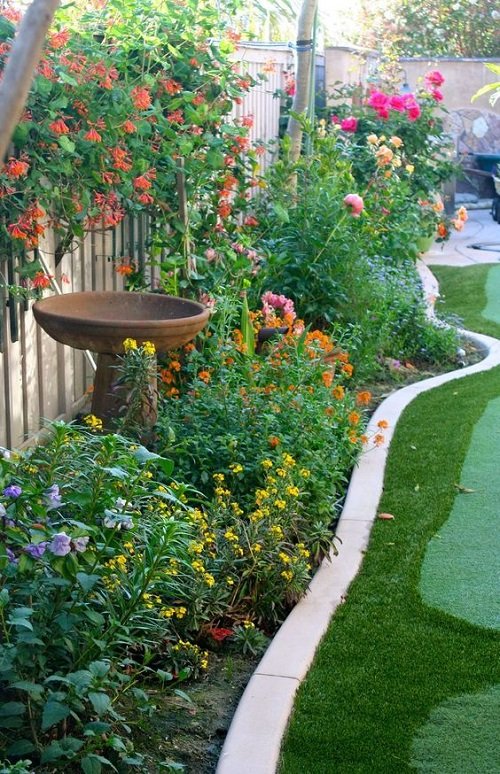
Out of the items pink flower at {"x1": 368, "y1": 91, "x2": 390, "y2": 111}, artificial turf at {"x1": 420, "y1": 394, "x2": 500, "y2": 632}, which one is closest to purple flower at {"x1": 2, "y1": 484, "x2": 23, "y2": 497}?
artificial turf at {"x1": 420, "y1": 394, "x2": 500, "y2": 632}

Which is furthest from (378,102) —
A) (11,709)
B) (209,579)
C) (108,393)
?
(11,709)

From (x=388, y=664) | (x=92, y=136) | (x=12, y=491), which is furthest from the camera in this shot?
(x=92, y=136)

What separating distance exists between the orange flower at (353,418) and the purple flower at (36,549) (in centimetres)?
272

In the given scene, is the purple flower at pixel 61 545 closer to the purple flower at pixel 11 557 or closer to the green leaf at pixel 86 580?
the green leaf at pixel 86 580

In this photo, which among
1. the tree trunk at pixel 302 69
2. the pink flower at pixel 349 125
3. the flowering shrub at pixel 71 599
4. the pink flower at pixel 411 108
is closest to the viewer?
the flowering shrub at pixel 71 599

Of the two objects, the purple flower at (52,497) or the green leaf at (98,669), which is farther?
the purple flower at (52,497)

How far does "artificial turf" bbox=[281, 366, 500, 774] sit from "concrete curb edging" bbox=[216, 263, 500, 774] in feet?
0.14

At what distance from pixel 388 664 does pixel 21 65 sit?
8.91 feet

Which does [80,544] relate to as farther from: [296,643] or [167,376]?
[167,376]

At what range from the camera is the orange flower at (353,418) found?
5.27 metres

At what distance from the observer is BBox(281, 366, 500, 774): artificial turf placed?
3082mm

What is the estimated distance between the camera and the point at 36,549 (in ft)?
9.07

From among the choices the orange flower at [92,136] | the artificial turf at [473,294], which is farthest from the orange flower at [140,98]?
the artificial turf at [473,294]

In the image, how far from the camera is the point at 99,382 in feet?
15.6
